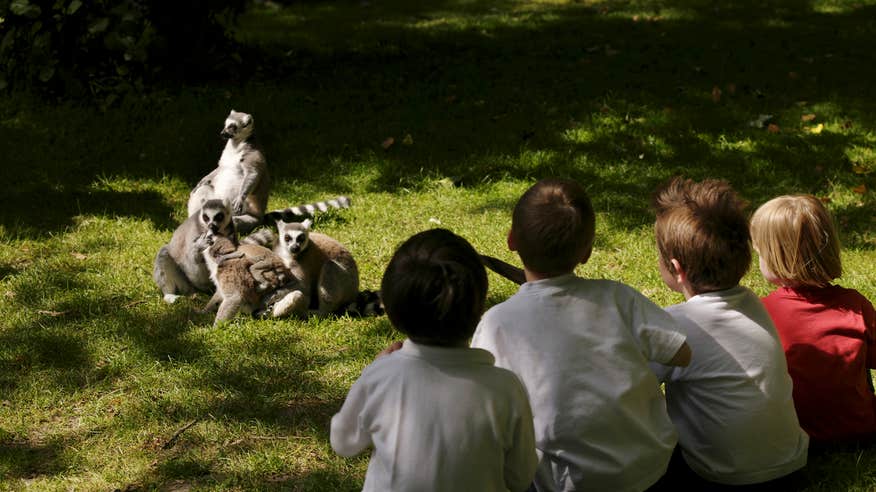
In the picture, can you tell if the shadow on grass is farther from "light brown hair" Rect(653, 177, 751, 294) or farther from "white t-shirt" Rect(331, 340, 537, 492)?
"white t-shirt" Rect(331, 340, 537, 492)

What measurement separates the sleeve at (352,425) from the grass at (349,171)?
103 centimetres

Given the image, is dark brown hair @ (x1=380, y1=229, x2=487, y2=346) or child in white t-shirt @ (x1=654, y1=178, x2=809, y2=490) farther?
child in white t-shirt @ (x1=654, y1=178, x2=809, y2=490)

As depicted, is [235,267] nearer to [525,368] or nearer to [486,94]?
[525,368]

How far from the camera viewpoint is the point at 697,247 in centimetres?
311

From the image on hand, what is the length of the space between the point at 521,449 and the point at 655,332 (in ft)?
1.92

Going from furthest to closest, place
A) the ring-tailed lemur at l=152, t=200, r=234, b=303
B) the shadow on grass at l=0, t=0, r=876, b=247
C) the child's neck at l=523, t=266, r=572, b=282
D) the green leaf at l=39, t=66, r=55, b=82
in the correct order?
the green leaf at l=39, t=66, r=55, b=82 < the shadow on grass at l=0, t=0, r=876, b=247 < the ring-tailed lemur at l=152, t=200, r=234, b=303 < the child's neck at l=523, t=266, r=572, b=282

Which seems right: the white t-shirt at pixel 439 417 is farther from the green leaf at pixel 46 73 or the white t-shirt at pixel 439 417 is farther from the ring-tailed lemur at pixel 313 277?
the green leaf at pixel 46 73

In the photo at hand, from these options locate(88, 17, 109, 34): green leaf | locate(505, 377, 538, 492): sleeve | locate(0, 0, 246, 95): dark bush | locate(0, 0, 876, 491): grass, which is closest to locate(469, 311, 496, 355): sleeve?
locate(505, 377, 538, 492): sleeve

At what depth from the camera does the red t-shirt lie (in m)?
3.39

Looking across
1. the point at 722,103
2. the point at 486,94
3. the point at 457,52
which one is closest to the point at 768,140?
the point at 722,103

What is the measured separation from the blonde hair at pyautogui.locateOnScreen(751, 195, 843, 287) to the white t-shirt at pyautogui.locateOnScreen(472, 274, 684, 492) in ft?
2.53

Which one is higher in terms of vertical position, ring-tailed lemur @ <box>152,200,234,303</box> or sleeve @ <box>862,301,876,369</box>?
sleeve @ <box>862,301,876,369</box>

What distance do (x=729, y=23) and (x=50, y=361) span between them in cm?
923

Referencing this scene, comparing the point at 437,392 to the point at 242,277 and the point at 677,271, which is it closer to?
the point at 677,271
